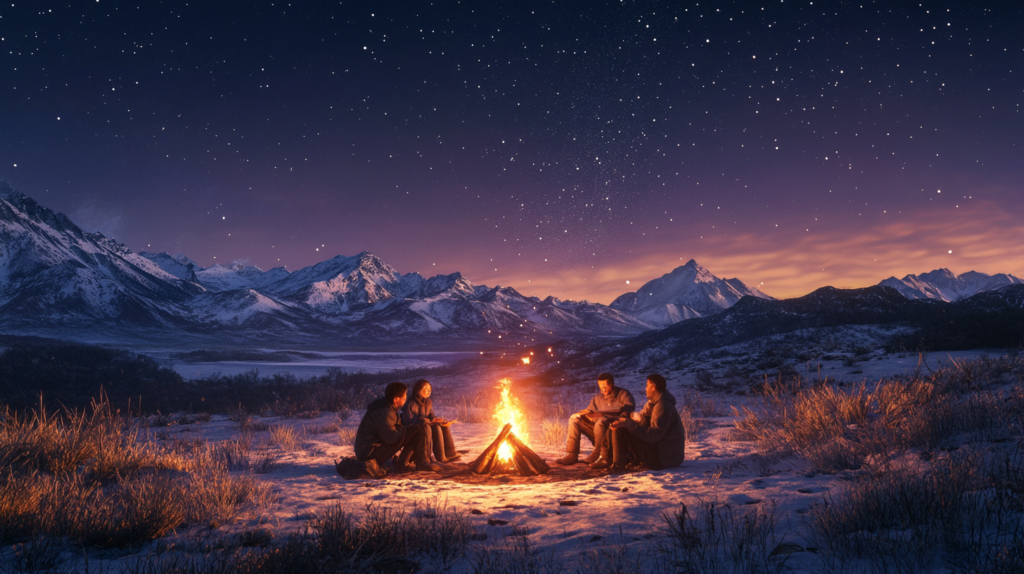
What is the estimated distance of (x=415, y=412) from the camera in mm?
7715

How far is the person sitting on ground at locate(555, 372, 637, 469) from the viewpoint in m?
7.15

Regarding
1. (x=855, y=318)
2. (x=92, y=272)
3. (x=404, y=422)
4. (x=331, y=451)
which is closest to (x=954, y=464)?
(x=404, y=422)

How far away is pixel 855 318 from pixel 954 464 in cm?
2810

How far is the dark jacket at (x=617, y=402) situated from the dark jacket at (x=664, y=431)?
1.18ft

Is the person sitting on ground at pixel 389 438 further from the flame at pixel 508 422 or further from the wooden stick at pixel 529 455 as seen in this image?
the wooden stick at pixel 529 455

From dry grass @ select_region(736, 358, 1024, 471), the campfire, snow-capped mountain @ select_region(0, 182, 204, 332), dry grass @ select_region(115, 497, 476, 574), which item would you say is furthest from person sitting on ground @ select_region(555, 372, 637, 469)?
snow-capped mountain @ select_region(0, 182, 204, 332)

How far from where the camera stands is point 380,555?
337 cm

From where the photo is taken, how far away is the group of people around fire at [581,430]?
6781mm

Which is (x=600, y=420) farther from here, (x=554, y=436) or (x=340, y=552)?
(x=340, y=552)

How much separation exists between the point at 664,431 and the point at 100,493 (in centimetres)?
687

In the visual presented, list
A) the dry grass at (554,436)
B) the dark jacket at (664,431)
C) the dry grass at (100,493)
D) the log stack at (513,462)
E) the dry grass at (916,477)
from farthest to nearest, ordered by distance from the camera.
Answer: the dry grass at (554,436)
the log stack at (513,462)
the dark jacket at (664,431)
the dry grass at (100,493)
the dry grass at (916,477)

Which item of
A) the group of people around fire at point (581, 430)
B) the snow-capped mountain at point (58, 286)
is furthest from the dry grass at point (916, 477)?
the snow-capped mountain at point (58, 286)

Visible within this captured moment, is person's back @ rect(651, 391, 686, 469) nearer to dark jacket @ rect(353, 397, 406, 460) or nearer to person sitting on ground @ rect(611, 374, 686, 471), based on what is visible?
person sitting on ground @ rect(611, 374, 686, 471)

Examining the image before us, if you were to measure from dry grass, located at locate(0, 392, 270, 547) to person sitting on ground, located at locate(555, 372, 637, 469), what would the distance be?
438 centimetres
